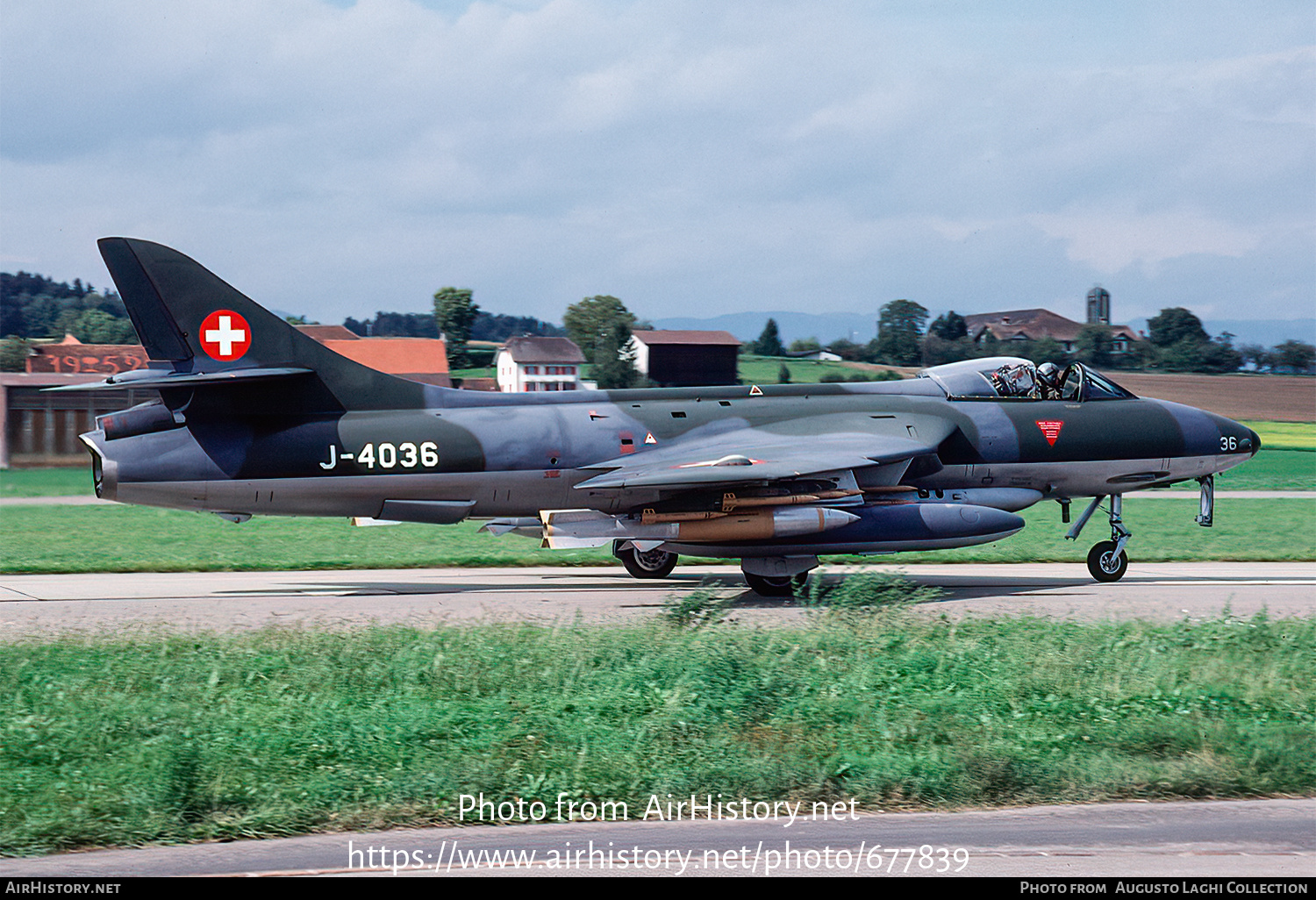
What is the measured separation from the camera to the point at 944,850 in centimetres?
617

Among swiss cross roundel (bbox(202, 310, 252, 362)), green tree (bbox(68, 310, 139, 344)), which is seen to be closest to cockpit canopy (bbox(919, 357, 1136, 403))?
swiss cross roundel (bbox(202, 310, 252, 362))

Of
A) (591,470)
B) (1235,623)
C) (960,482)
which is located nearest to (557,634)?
(591,470)

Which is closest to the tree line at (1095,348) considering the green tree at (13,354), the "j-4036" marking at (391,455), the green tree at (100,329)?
the "j-4036" marking at (391,455)

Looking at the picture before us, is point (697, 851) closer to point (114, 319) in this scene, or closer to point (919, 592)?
point (919, 592)

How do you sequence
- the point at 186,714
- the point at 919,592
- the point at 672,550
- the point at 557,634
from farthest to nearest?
the point at 672,550
the point at 919,592
the point at 557,634
the point at 186,714

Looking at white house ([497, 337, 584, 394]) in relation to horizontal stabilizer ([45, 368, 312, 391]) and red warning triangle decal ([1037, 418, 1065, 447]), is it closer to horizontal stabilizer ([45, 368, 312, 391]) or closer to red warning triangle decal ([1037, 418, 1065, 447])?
red warning triangle decal ([1037, 418, 1065, 447])

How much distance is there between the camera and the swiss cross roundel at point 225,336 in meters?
16.2

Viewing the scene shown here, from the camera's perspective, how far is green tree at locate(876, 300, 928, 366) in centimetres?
9426

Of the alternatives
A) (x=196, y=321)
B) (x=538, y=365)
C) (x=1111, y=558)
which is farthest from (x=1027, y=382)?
(x=538, y=365)

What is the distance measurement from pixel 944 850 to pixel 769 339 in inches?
→ 4920

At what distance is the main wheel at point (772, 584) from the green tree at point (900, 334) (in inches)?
2982

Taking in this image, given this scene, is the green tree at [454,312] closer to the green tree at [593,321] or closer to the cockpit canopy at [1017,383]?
the green tree at [593,321]

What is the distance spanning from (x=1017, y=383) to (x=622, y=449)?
258 inches

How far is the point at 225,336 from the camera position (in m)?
16.3
